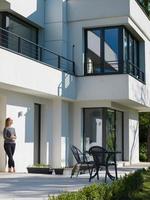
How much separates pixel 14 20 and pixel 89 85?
4.20m

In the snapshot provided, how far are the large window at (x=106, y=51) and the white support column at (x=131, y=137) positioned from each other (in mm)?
4265

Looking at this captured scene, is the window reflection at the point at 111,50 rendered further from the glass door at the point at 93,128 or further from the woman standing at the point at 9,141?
the woman standing at the point at 9,141

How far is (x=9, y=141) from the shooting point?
1523 cm

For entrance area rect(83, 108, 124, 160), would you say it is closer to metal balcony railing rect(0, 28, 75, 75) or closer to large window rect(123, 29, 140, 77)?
metal balcony railing rect(0, 28, 75, 75)

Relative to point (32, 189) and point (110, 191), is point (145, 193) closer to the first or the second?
point (110, 191)

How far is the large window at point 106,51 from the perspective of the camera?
19.5 m

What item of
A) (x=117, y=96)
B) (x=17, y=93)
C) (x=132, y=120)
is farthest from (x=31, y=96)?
(x=132, y=120)

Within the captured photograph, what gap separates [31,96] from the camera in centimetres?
1781

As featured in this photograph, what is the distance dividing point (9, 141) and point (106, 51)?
671cm

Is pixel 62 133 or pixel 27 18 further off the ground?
pixel 27 18

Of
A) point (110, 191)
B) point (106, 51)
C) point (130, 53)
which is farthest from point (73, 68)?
point (110, 191)

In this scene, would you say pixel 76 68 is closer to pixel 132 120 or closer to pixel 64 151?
pixel 64 151

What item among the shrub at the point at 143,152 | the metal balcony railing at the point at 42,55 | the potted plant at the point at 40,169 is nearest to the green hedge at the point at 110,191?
the potted plant at the point at 40,169

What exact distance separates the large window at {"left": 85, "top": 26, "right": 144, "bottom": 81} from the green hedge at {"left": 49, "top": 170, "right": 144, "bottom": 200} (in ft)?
30.4
